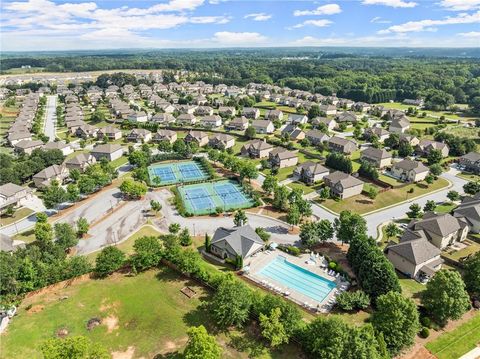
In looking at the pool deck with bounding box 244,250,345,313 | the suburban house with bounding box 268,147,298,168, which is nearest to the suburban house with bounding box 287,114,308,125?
the suburban house with bounding box 268,147,298,168

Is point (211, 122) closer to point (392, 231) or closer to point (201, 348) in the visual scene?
point (392, 231)

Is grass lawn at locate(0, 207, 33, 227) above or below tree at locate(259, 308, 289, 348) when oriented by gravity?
below

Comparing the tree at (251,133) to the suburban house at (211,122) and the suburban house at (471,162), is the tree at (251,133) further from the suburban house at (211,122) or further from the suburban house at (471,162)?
the suburban house at (471,162)

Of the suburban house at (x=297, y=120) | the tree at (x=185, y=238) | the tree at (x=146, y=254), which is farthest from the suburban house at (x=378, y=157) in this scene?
the tree at (x=146, y=254)

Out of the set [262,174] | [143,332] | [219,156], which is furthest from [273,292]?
[219,156]

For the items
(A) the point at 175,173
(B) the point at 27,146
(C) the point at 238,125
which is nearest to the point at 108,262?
(A) the point at 175,173

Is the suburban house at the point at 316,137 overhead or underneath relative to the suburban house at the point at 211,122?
underneath

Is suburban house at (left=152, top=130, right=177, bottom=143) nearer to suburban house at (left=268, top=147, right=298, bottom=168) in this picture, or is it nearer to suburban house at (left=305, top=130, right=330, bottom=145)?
suburban house at (left=268, top=147, right=298, bottom=168)
